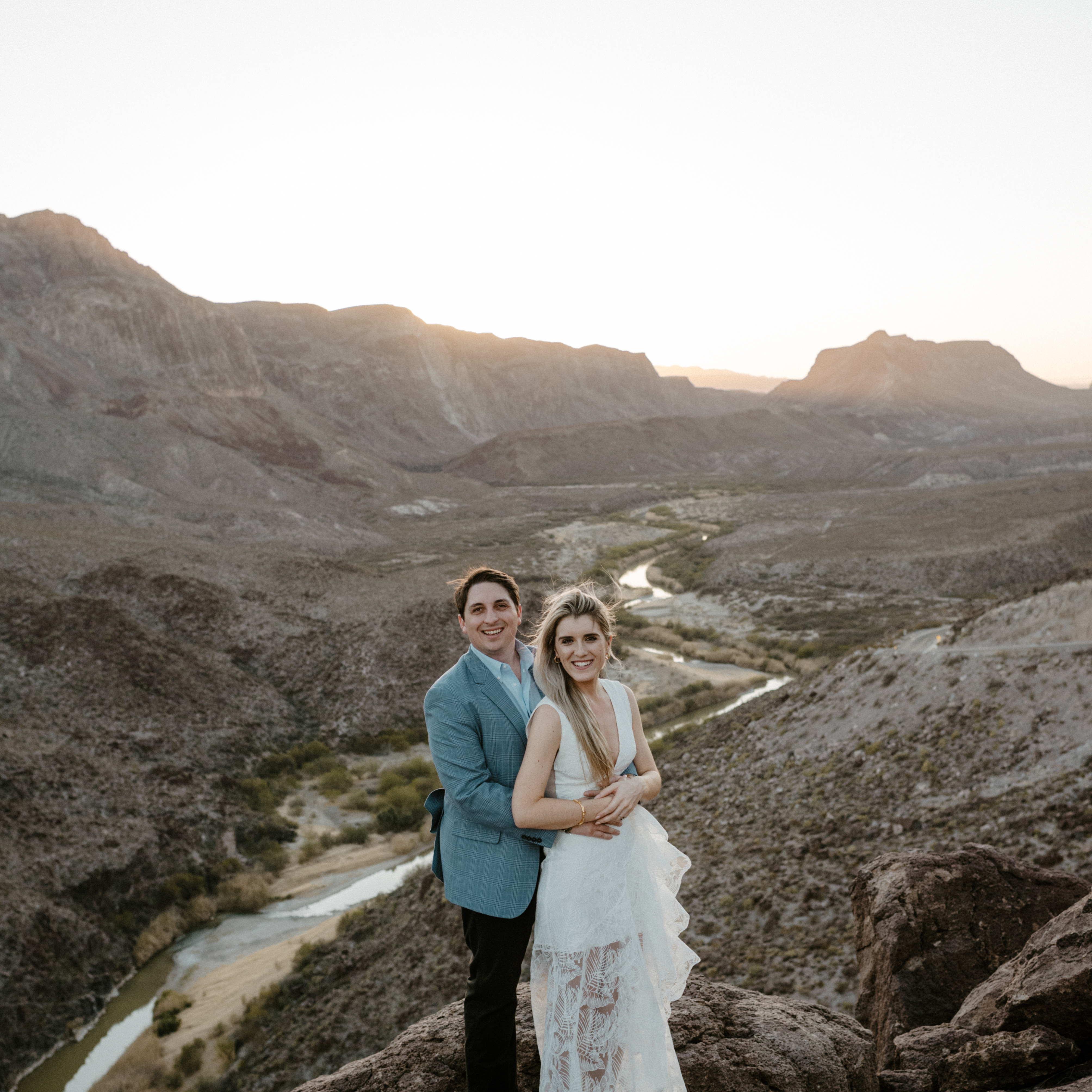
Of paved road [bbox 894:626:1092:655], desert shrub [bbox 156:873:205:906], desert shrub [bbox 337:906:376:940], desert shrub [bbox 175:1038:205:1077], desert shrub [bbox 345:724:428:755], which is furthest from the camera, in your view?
desert shrub [bbox 345:724:428:755]

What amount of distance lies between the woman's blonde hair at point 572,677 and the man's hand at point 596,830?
0.16 metres

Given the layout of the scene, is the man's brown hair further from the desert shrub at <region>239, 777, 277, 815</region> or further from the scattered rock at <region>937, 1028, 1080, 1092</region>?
the desert shrub at <region>239, 777, 277, 815</region>

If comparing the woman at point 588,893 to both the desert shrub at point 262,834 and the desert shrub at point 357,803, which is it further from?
the desert shrub at point 357,803

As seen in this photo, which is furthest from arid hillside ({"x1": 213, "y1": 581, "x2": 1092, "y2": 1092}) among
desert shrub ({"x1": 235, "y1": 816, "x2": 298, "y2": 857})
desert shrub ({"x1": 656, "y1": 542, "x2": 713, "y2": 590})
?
desert shrub ({"x1": 656, "y1": 542, "x2": 713, "y2": 590})

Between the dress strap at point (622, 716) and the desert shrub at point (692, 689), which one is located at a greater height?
the dress strap at point (622, 716)

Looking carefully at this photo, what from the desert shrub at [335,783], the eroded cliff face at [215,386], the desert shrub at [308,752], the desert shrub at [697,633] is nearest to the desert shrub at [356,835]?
the desert shrub at [335,783]

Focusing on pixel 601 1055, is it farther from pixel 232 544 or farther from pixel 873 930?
pixel 232 544

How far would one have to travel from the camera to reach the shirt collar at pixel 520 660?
3.31 metres

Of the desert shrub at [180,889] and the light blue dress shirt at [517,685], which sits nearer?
the light blue dress shirt at [517,685]

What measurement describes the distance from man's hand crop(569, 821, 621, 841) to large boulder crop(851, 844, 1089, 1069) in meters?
2.92

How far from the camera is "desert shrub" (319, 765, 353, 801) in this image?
18.5 meters

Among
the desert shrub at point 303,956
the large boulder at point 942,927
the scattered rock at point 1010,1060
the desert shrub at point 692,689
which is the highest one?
the scattered rock at point 1010,1060

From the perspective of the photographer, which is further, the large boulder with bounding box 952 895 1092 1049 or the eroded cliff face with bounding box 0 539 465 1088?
the eroded cliff face with bounding box 0 539 465 1088

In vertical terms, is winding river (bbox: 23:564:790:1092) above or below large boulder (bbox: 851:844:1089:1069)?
below
